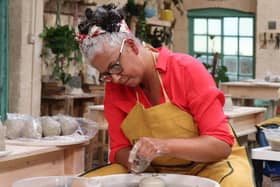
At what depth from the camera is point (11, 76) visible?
7410mm

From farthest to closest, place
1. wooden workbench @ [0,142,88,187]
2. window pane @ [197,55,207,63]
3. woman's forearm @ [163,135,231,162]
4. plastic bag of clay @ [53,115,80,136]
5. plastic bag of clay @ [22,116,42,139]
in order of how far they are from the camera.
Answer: window pane @ [197,55,207,63] < plastic bag of clay @ [53,115,80,136] < plastic bag of clay @ [22,116,42,139] < wooden workbench @ [0,142,88,187] < woman's forearm @ [163,135,231,162]

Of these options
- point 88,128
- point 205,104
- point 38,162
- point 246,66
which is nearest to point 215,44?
point 246,66

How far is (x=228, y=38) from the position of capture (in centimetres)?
1120

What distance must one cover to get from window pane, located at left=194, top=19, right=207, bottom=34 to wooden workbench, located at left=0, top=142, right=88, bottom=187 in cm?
810

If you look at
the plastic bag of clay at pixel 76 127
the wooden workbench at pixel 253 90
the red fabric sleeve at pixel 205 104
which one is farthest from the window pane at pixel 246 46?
the red fabric sleeve at pixel 205 104

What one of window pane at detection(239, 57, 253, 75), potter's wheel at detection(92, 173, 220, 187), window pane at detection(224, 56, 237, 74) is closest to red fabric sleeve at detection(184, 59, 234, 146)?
potter's wheel at detection(92, 173, 220, 187)

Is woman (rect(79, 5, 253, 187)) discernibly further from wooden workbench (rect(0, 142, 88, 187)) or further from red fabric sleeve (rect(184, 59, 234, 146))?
wooden workbench (rect(0, 142, 88, 187))

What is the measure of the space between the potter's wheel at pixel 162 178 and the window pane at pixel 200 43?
9179mm

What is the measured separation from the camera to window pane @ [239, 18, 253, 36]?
11016mm

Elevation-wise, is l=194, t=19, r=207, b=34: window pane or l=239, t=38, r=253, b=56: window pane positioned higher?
l=194, t=19, r=207, b=34: window pane

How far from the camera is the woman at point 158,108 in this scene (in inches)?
94.0

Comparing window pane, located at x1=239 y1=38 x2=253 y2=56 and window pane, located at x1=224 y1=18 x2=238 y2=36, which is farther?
window pane, located at x1=224 y1=18 x2=238 y2=36

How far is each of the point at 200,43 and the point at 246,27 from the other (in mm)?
920

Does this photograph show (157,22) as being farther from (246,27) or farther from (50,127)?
(50,127)
